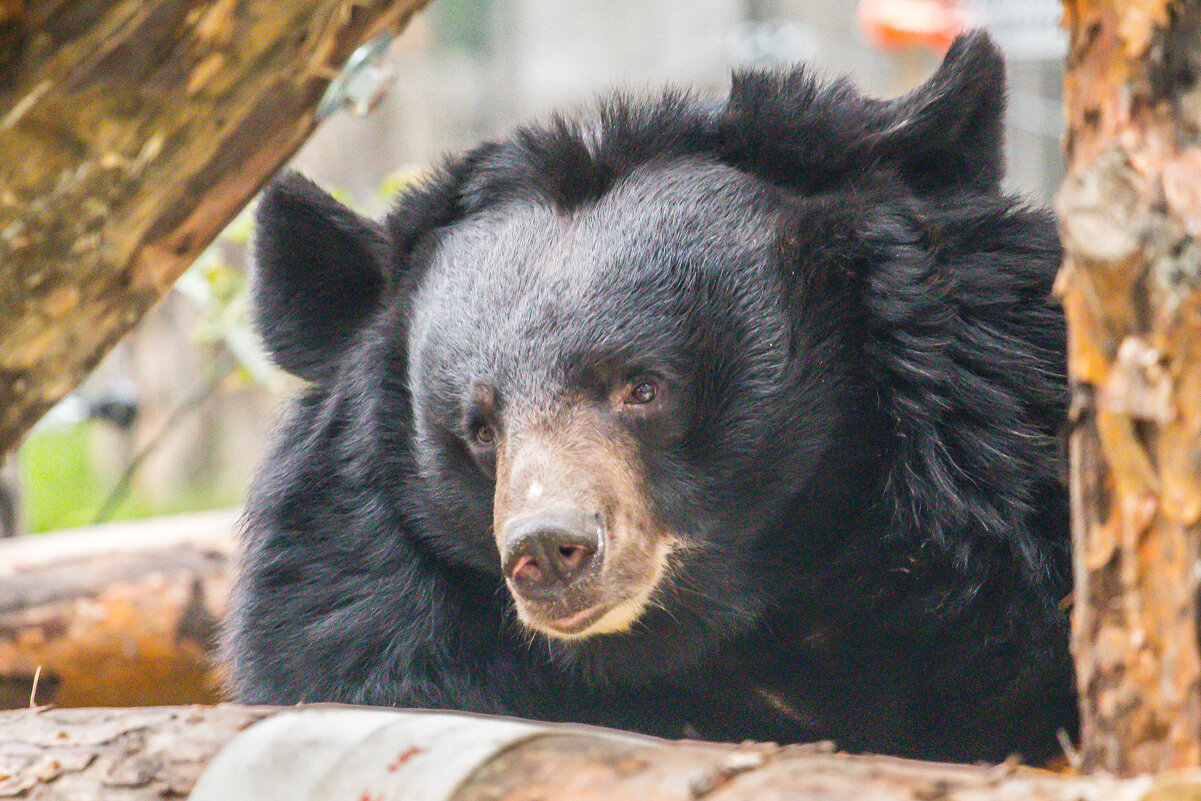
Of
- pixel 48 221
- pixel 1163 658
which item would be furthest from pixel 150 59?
pixel 1163 658

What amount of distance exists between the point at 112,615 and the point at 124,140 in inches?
93.9

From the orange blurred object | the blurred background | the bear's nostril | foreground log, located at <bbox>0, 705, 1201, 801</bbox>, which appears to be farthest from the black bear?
the orange blurred object

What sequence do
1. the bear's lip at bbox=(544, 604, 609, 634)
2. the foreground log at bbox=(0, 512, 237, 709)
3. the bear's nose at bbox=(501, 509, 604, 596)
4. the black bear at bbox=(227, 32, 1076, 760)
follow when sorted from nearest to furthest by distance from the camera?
1. the bear's nose at bbox=(501, 509, 604, 596)
2. the bear's lip at bbox=(544, 604, 609, 634)
3. the black bear at bbox=(227, 32, 1076, 760)
4. the foreground log at bbox=(0, 512, 237, 709)

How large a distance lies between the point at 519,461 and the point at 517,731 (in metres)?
1.05

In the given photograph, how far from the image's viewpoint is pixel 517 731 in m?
1.57

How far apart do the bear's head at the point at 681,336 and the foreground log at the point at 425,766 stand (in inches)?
32.7

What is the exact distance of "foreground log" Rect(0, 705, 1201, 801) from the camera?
135 centimetres

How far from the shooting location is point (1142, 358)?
1.36 m

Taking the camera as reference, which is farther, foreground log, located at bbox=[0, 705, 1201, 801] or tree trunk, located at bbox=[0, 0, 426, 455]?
tree trunk, located at bbox=[0, 0, 426, 455]

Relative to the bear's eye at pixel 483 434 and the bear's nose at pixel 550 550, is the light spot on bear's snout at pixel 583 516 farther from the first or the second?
the bear's eye at pixel 483 434

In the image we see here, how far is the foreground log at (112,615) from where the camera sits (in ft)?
15.4

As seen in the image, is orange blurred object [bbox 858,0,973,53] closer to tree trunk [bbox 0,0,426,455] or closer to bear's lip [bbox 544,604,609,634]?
tree trunk [bbox 0,0,426,455]

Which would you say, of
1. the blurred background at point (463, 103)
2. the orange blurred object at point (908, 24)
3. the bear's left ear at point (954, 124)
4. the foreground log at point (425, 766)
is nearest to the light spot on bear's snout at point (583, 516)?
the foreground log at point (425, 766)

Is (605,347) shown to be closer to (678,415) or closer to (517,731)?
(678,415)
